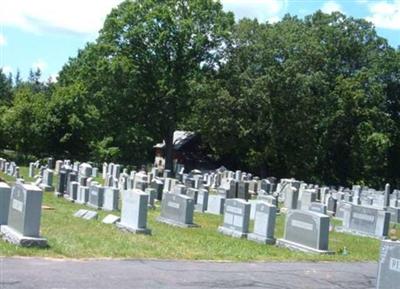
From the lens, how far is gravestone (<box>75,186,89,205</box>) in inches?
893

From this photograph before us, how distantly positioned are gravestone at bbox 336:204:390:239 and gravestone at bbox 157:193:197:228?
224 inches

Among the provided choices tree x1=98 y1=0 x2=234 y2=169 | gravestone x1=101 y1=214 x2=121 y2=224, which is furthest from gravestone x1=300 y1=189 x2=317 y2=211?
tree x1=98 y1=0 x2=234 y2=169

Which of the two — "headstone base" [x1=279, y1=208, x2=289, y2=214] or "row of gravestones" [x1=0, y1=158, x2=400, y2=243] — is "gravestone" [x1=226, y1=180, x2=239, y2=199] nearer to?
"row of gravestones" [x1=0, y1=158, x2=400, y2=243]

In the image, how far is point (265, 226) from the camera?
15562 mm

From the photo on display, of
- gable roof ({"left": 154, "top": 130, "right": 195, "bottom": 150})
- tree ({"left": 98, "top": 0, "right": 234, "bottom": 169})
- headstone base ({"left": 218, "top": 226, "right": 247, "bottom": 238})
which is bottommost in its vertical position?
headstone base ({"left": 218, "top": 226, "right": 247, "bottom": 238})

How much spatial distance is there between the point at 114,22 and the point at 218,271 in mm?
41246

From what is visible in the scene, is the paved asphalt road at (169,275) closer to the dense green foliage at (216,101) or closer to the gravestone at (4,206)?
the gravestone at (4,206)

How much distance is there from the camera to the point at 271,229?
1552 cm

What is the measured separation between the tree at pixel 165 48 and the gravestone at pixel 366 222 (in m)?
28.8

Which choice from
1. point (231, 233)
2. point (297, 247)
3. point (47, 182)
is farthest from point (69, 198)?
point (297, 247)

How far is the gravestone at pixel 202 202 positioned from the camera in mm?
23250

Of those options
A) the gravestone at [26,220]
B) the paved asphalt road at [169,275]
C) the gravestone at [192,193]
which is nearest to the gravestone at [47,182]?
the gravestone at [192,193]

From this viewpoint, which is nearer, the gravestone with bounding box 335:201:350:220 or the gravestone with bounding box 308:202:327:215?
the gravestone with bounding box 308:202:327:215

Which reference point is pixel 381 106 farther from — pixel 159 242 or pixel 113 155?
pixel 159 242
